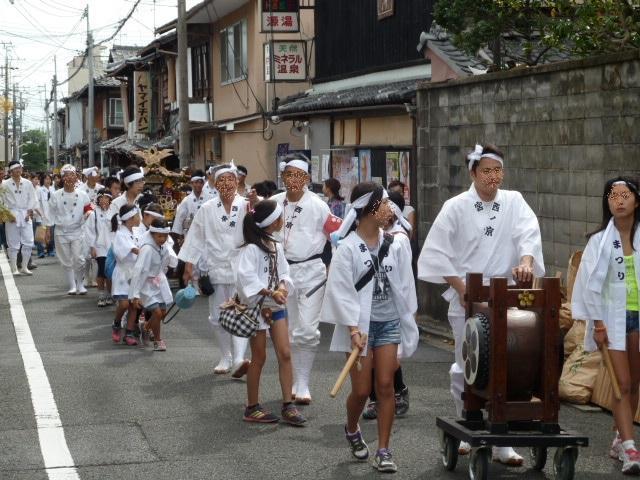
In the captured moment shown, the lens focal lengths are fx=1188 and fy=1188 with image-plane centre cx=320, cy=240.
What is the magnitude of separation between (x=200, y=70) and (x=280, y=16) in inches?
410

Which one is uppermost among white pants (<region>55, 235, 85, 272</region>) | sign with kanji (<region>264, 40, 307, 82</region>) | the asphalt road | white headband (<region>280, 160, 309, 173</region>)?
sign with kanji (<region>264, 40, 307, 82</region>)

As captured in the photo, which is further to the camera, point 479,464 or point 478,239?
point 478,239

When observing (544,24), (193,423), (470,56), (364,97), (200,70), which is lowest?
(193,423)

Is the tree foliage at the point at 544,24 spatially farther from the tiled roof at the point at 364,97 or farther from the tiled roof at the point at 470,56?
the tiled roof at the point at 364,97

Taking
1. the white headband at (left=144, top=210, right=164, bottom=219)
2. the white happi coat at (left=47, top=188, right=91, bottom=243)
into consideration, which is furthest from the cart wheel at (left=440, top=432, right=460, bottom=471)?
the white happi coat at (left=47, top=188, right=91, bottom=243)

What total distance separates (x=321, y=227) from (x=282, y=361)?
1.63 meters

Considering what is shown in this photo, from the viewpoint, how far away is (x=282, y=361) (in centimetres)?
897

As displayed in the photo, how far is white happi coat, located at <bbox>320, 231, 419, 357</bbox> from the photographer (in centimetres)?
750

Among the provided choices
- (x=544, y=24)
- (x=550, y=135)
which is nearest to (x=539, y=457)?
(x=550, y=135)

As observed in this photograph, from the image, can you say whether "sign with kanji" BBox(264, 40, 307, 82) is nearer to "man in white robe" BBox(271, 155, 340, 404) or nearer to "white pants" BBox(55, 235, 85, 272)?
"white pants" BBox(55, 235, 85, 272)

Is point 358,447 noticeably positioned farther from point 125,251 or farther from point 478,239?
point 125,251

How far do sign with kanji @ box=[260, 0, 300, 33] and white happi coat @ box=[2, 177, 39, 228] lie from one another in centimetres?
704

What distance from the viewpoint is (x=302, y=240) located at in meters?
10.1

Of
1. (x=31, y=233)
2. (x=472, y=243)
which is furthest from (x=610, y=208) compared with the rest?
(x=31, y=233)
